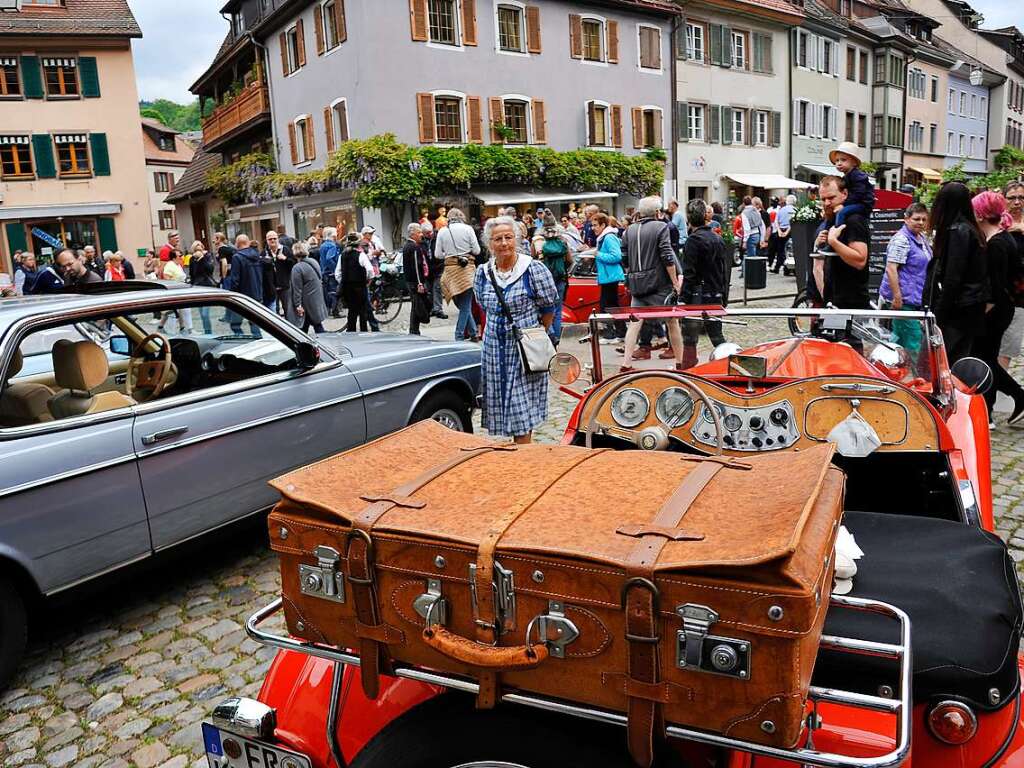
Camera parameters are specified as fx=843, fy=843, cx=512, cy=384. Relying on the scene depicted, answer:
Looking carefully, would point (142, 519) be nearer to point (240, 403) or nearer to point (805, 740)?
point (240, 403)

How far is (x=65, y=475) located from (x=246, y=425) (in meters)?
0.97

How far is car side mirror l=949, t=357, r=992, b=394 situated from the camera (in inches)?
156

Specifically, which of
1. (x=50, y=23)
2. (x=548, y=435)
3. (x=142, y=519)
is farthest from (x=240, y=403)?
(x=50, y=23)

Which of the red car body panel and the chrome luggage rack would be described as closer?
the chrome luggage rack

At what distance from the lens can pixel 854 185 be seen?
238 inches

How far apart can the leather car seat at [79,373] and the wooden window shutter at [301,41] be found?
2472 cm

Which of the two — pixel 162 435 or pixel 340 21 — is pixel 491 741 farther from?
pixel 340 21

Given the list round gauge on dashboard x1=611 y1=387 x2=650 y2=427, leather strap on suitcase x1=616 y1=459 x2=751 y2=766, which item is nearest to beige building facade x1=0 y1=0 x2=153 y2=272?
round gauge on dashboard x1=611 y1=387 x2=650 y2=427

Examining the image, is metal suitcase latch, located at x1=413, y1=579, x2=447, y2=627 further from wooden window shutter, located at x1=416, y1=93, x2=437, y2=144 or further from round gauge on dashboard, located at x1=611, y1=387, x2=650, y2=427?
wooden window shutter, located at x1=416, y1=93, x2=437, y2=144

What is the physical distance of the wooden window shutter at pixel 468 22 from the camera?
79.6ft

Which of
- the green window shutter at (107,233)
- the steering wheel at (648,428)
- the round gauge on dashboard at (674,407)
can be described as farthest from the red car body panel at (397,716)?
the green window shutter at (107,233)

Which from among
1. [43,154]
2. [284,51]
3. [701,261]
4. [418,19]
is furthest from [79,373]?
[43,154]

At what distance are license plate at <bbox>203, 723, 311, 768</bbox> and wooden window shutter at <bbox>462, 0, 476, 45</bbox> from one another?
2468 cm

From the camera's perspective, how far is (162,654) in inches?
153
